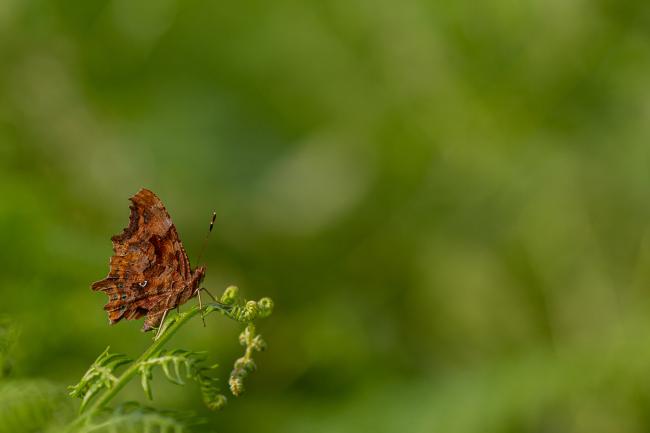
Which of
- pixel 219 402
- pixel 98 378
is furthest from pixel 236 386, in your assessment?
pixel 98 378

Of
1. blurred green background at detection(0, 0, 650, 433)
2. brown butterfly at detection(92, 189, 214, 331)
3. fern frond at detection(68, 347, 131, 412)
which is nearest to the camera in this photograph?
fern frond at detection(68, 347, 131, 412)

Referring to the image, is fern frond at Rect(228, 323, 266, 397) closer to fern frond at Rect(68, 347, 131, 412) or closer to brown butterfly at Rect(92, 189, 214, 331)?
fern frond at Rect(68, 347, 131, 412)

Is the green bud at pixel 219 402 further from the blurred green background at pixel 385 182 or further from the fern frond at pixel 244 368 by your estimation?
the blurred green background at pixel 385 182

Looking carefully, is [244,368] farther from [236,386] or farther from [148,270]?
[148,270]

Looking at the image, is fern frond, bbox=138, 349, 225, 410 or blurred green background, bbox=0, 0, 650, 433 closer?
fern frond, bbox=138, 349, 225, 410

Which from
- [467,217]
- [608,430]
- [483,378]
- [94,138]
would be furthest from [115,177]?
[608,430]

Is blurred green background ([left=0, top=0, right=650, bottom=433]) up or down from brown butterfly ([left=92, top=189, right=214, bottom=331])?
up

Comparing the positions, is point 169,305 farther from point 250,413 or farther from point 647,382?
point 647,382

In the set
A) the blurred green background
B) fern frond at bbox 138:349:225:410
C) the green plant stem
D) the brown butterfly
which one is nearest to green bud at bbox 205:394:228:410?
fern frond at bbox 138:349:225:410

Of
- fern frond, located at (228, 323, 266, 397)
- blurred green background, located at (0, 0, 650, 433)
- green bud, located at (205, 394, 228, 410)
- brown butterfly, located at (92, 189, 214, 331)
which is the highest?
blurred green background, located at (0, 0, 650, 433)
